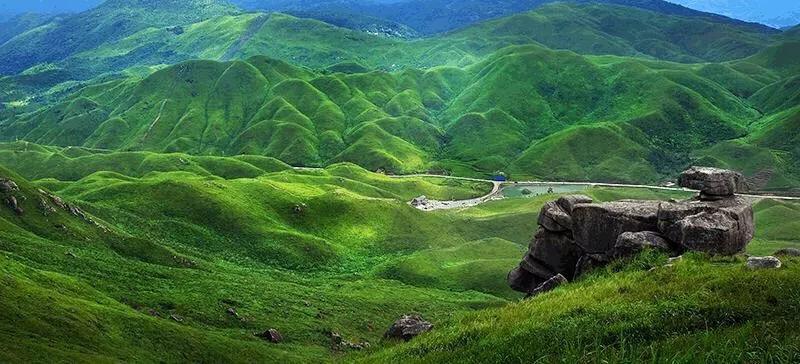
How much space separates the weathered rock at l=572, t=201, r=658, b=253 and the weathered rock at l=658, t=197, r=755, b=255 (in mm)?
1841

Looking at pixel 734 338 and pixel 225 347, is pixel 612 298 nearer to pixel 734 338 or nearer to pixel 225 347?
pixel 734 338

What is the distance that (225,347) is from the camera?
6681cm

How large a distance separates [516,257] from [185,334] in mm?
103697

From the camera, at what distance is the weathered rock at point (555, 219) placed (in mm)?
54562

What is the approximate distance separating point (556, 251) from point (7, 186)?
93.8m

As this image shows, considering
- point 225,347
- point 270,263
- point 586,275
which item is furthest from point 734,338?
point 270,263

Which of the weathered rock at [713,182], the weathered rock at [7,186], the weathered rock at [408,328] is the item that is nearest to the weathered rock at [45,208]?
the weathered rock at [7,186]

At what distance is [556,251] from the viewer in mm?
55875

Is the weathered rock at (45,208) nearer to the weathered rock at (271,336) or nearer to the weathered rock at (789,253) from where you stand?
the weathered rock at (271,336)

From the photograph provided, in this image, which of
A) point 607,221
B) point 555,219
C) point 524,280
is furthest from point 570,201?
point 524,280

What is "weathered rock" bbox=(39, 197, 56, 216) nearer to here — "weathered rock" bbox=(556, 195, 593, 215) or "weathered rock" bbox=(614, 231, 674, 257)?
"weathered rock" bbox=(556, 195, 593, 215)

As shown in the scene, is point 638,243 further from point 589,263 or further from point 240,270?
point 240,270

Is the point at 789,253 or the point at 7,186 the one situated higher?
the point at 789,253

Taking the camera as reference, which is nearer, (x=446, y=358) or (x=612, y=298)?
(x=446, y=358)
